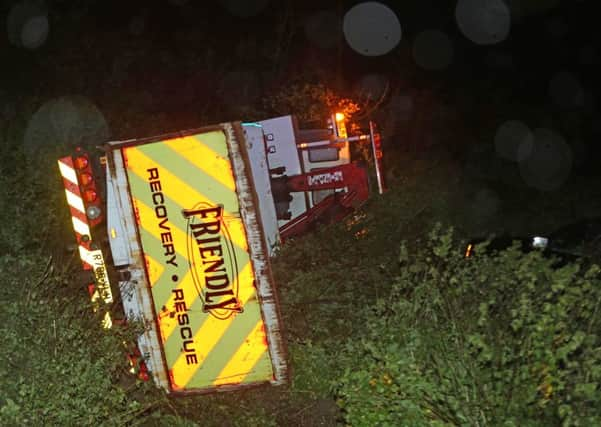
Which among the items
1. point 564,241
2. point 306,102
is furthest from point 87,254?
point 306,102

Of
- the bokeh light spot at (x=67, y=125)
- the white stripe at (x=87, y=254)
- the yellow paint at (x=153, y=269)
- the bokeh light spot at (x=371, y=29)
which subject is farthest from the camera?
the bokeh light spot at (x=371, y=29)

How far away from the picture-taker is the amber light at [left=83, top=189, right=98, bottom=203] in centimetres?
741

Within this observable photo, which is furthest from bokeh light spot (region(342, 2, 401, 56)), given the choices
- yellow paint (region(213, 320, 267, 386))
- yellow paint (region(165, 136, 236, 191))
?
yellow paint (region(213, 320, 267, 386))

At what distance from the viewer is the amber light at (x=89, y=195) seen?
741cm

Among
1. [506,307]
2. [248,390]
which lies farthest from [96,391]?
[506,307]

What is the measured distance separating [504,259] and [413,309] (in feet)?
2.44

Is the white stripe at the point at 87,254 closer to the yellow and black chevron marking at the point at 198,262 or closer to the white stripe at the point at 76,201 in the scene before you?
the white stripe at the point at 76,201

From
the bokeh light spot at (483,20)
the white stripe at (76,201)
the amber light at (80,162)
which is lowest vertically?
the white stripe at (76,201)

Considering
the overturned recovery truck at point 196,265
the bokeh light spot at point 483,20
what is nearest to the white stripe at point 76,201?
the overturned recovery truck at point 196,265

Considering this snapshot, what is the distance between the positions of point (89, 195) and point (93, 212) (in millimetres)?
172

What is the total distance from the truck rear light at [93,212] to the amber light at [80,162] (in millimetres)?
398

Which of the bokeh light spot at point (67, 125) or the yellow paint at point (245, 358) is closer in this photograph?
the yellow paint at point (245, 358)

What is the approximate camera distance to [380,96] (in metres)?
20.4

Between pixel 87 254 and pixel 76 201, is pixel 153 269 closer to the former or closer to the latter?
A: pixel 87 254
